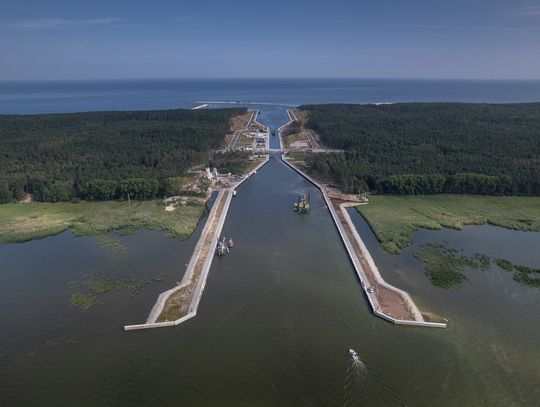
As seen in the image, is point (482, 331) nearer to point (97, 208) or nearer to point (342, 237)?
point (342, 237)

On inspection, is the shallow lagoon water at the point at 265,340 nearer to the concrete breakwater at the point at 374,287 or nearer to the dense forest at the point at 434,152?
the concrete breakwater at the point at 374,287

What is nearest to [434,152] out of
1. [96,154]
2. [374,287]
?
[374,287]

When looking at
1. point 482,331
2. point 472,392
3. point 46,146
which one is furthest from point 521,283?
point 46,146

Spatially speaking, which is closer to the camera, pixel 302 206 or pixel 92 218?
pixel 92 218

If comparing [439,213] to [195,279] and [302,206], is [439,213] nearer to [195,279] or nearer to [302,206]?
[302,206]

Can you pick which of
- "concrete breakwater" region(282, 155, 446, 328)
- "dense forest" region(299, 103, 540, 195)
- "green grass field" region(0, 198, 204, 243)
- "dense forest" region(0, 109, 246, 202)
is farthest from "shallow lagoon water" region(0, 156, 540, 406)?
"dense forest" region(299, 103, 540, 195)

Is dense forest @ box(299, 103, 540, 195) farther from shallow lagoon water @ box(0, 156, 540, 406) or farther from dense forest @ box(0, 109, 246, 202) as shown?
dense forest @ box(0, 109, 246, 202)
